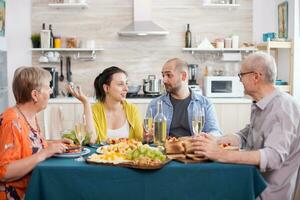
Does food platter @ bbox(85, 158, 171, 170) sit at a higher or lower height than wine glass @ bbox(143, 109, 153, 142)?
lower

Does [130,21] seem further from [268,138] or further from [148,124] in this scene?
[268,138]

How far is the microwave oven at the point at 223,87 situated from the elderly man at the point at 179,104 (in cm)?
204

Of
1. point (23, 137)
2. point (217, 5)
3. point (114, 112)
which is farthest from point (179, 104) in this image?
point (217, 5)

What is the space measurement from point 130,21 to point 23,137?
12.8 ft

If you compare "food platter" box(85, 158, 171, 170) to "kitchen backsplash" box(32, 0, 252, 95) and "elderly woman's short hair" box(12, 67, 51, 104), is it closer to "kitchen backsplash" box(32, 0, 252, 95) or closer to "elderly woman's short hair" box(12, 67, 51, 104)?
"elderly woman's short hair" box(12, 67, 51, 104)

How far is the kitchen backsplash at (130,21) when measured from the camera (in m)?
5.88

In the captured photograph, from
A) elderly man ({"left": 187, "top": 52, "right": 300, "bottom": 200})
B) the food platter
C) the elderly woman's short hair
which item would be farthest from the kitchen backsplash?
the food platter

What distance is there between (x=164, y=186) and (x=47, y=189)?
1.90 feet

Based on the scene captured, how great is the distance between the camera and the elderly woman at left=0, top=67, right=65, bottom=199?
213 centimetres

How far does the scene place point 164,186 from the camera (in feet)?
6.98

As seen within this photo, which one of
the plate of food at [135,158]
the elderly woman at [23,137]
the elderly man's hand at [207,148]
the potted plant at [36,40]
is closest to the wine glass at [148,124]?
the plate of food at [135,158]

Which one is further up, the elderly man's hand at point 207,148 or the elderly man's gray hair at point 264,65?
the elderly man's gray hair at point 264,65

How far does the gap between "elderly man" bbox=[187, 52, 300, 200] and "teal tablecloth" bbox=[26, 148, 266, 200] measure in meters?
0.07

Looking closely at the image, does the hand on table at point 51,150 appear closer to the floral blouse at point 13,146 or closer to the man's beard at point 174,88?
the floral blouse at point 13,146
